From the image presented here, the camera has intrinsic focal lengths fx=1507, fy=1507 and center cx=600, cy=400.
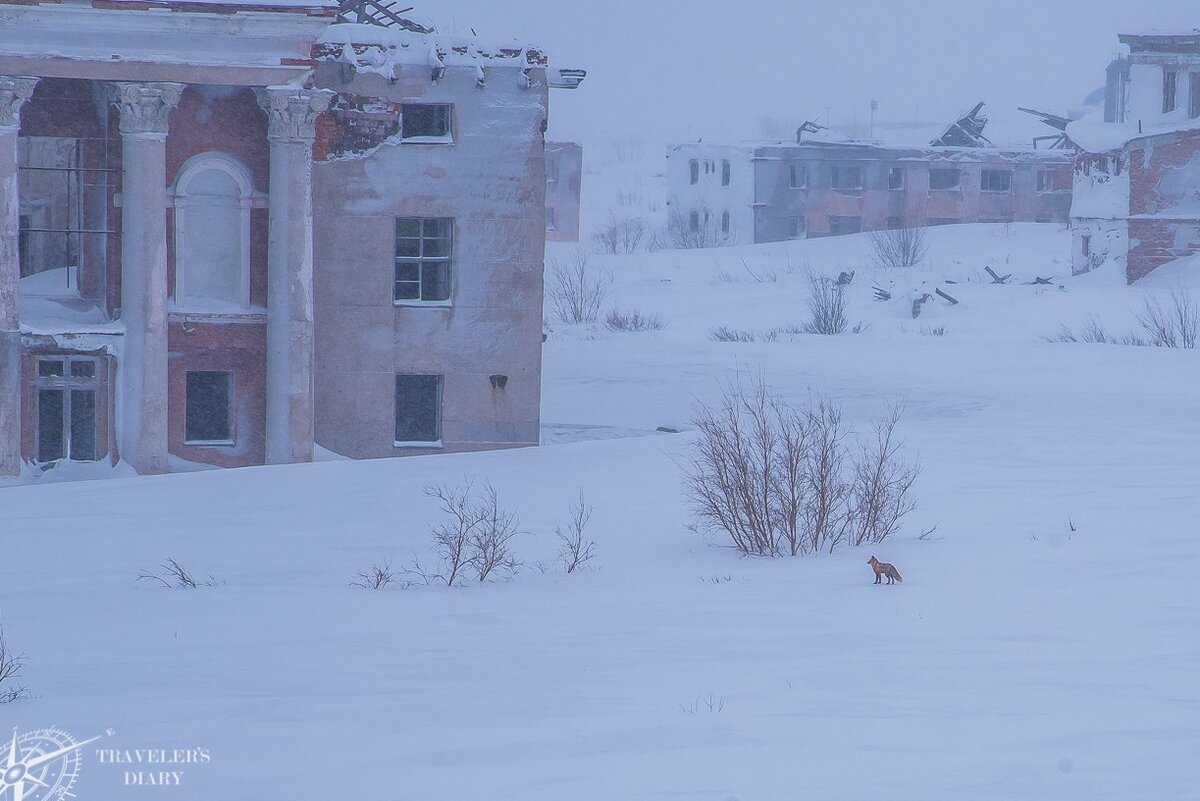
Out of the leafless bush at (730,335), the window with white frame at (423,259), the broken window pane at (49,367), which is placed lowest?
the broken window pane at (49,367)

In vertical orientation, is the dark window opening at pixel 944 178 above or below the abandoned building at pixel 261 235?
above

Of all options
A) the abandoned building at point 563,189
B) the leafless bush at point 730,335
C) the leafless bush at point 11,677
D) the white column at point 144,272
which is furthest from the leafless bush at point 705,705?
the abandoned building at point 563,189

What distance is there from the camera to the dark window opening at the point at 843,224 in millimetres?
64438

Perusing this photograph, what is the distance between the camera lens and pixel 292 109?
21.9m

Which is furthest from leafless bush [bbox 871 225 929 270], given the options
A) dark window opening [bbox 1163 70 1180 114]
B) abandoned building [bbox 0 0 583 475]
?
abandoned building [bbox 0 0 583 475]

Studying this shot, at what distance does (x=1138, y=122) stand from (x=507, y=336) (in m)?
29.3

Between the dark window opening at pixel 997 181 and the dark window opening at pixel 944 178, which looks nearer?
the dark window opening at pixel 944 178

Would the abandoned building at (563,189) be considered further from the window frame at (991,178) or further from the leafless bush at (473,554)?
the leafless bush at (473,554)

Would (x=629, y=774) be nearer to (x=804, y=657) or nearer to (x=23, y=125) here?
(x=804, y=657)

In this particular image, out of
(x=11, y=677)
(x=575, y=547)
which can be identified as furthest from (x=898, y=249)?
(x=11, y=677)

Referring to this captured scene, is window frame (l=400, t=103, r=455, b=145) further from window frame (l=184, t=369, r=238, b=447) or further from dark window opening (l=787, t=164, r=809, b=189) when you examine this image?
dark window opening (l=787, t=164, r=809, b=189)

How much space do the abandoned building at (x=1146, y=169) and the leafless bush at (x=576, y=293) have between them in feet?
51.1

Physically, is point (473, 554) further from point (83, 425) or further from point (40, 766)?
point (83, 425)

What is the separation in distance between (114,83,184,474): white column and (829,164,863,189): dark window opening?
148 feet
